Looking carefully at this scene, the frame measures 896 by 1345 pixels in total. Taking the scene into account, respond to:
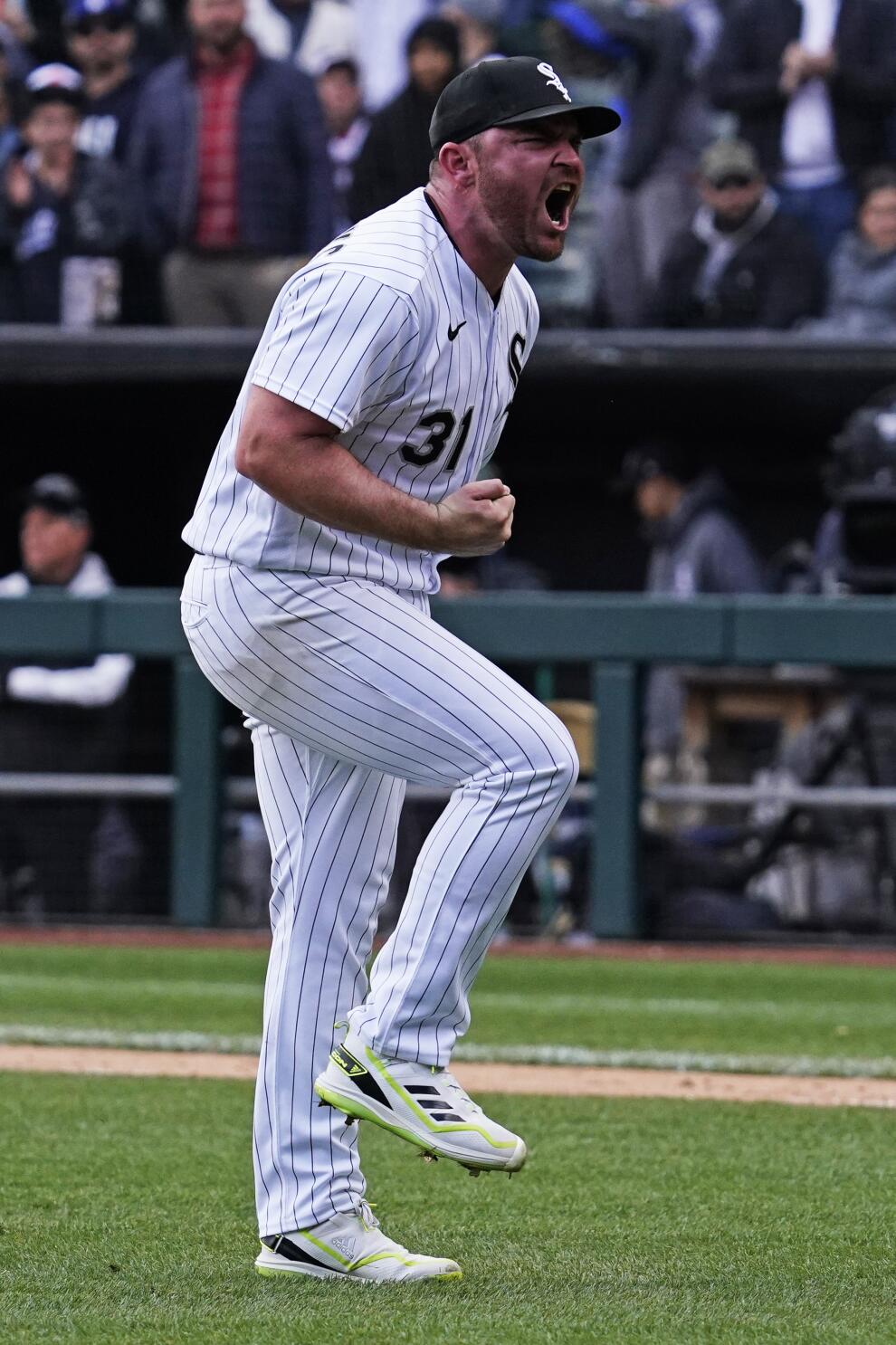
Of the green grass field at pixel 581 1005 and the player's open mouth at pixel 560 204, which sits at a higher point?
the player's open mouth at pixel 560 204

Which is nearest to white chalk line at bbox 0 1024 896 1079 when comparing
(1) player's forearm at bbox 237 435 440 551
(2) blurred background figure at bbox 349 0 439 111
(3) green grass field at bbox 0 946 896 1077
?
(3) green grass field at bbox 0 946 896 1077

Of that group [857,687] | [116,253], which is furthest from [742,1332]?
[116,253]

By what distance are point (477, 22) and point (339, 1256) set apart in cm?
990

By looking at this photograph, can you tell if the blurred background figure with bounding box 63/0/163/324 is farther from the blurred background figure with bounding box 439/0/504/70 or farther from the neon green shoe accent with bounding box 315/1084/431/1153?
the neon green shoe accent with bounding box 315/1084/431/1153

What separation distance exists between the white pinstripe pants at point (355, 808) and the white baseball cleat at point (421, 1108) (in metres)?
0.03

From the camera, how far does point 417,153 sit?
11469mm

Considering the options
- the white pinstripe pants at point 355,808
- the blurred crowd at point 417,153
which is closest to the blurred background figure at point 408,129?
the blurred crowd at point 417,153

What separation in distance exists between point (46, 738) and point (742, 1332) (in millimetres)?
6789

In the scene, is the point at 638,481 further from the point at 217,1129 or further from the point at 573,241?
the point at 217,1129

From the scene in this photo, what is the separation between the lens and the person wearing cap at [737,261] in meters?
11.0

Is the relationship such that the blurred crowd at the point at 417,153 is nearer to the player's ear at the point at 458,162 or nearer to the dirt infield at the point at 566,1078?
the dirt infield at the point at 566,1078

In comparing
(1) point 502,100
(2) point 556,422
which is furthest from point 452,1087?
(2) point 556,422

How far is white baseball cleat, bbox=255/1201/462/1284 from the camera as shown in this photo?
308 cm

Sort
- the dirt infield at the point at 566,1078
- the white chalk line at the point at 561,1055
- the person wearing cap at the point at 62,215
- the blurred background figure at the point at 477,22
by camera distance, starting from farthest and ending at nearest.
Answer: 1. the person wearing cap at the point at 62,215
2. the blurred background figure at the point at 477,22
3. the white chalk line at the point at 561,1055
4. the dirt infield at the point at 566,1078
